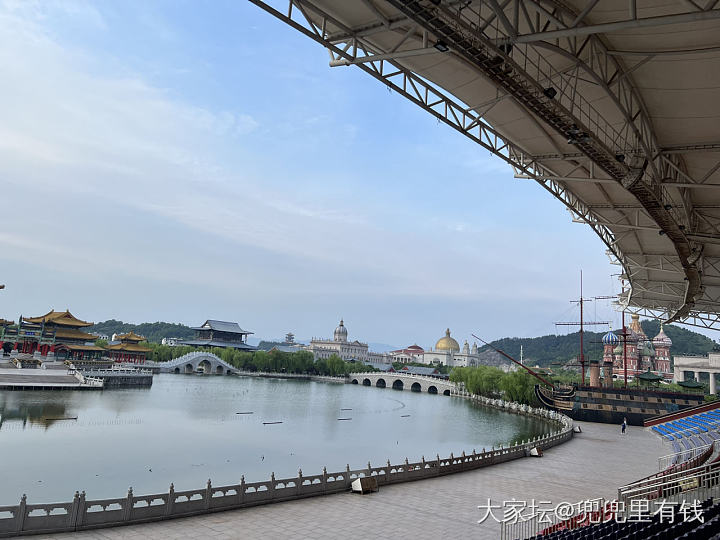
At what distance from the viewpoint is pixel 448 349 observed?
18938 cm

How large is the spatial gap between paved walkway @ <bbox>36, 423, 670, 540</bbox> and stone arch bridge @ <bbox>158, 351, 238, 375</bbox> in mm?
90142

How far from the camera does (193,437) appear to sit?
3684 centimetres

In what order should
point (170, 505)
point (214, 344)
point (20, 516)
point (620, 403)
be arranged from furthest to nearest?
point (214, 344) < point (620, 403) < point (170, 505) < point (20, 516)

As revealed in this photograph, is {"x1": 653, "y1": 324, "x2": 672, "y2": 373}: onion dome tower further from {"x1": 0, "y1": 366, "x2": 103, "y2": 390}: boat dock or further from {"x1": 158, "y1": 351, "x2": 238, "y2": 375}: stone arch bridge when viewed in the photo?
{"x1": 0, "y1": 366, "x2": 103, "y2": 390}: boat dock

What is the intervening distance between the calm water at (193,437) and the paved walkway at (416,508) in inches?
395

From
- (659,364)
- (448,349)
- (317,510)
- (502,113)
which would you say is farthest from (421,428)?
(448,349)

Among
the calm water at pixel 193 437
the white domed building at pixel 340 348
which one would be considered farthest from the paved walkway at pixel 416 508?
the white domed building at pixel 340 348

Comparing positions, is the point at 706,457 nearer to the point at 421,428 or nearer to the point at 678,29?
the point at 678,29

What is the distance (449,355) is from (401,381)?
74100 mm

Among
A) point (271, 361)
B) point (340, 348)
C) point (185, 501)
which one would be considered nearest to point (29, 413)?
point (185, 501)

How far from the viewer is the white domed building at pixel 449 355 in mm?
187625

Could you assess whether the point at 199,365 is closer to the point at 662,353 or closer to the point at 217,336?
the point at 217,336

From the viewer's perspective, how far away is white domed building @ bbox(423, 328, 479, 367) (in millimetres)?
187625

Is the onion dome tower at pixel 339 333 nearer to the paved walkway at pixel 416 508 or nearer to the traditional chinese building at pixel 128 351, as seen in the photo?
the traditional chinese building at pixel 128 351
